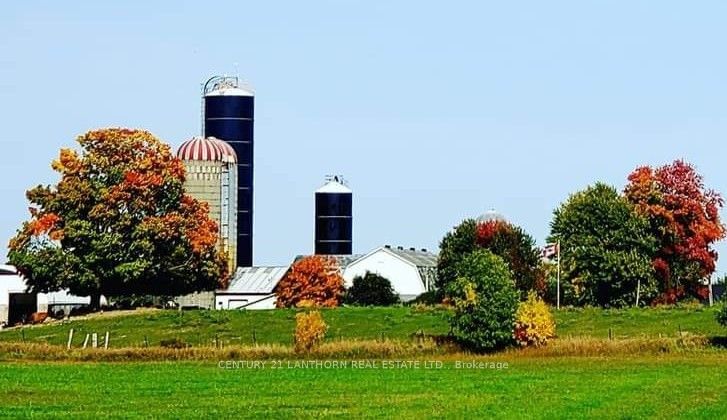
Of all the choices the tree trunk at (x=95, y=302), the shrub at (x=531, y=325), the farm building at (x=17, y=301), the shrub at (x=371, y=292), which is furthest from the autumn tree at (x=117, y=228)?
the shrub at (x=531, y=325)

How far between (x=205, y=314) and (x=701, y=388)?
40.8m

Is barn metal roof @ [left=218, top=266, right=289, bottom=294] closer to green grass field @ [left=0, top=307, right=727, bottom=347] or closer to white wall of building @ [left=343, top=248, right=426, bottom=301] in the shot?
white wall of building @ [left=343, top=248, right=426, bottom=301]

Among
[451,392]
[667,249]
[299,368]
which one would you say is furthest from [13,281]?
[451,392]

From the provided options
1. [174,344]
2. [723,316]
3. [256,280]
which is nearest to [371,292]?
[256,280]

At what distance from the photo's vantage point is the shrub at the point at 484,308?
6253cm

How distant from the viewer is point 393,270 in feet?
416

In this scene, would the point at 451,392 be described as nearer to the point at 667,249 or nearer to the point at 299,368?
the point at 299,368

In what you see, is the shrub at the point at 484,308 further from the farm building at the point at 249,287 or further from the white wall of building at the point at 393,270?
the white wall of building at the point at 393,270

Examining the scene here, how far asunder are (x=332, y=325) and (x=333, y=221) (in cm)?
7095

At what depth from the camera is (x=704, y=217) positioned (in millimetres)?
107375

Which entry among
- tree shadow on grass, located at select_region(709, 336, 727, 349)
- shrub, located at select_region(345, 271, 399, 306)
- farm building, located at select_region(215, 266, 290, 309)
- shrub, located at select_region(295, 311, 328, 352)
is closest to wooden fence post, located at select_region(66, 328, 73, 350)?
shrub, located at select_region(295, 311, 328, 352)

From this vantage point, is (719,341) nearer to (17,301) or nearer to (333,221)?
(17,301)

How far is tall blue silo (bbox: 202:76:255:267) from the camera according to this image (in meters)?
151

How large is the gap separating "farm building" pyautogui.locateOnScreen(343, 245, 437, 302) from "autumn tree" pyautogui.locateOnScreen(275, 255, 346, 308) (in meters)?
15.1
